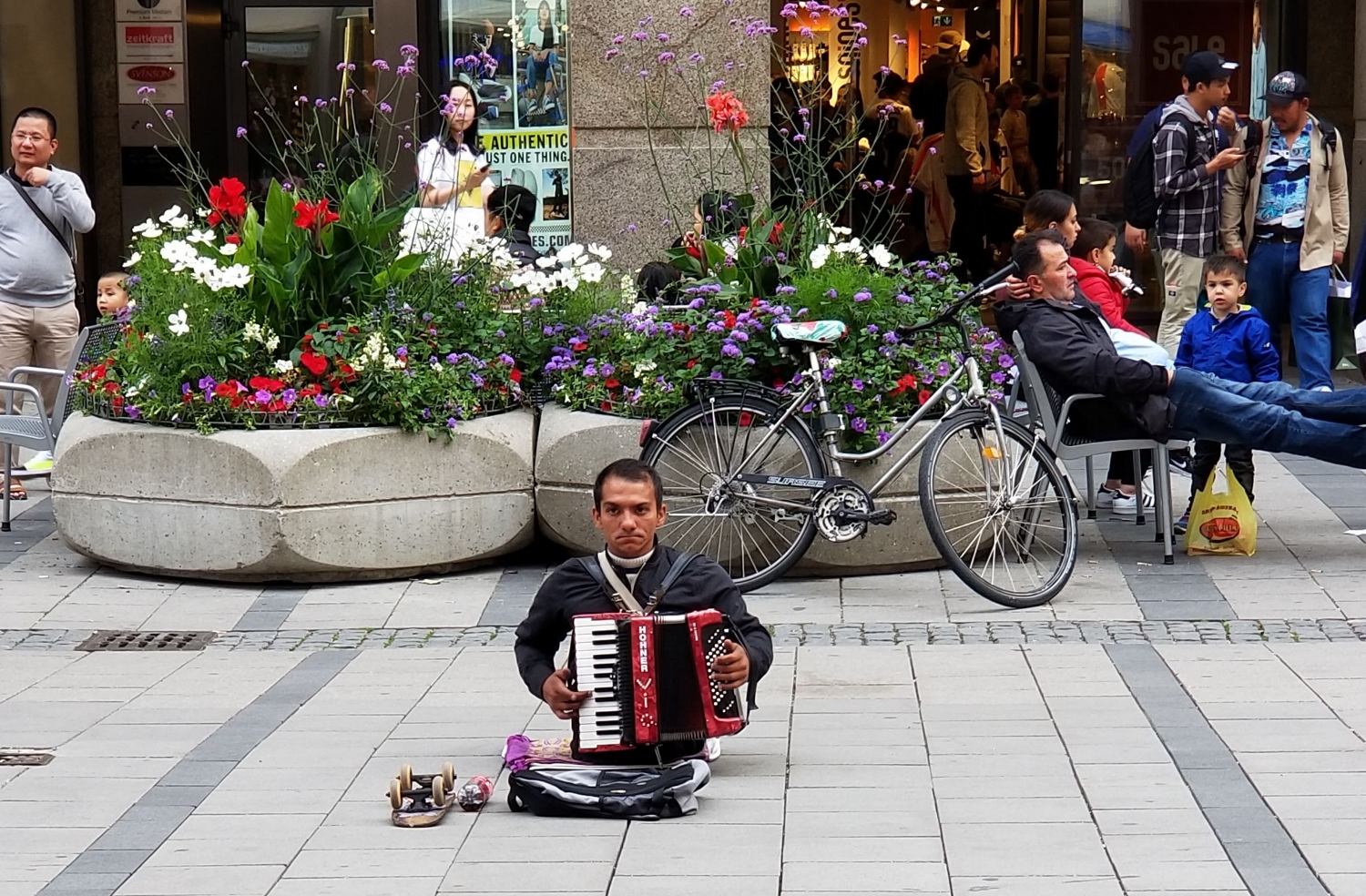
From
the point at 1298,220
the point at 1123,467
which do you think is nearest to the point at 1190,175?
the point at 1298,220

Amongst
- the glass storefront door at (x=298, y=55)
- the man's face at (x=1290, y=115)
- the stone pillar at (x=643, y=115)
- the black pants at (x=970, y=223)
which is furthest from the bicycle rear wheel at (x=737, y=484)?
the black pants at (x=970, y=223)

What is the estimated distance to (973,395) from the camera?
7555 mm

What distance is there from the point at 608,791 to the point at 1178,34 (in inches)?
414

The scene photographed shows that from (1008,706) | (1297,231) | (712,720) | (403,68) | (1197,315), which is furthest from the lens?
(1297,231)

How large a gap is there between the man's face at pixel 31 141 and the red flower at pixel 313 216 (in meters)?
2.30

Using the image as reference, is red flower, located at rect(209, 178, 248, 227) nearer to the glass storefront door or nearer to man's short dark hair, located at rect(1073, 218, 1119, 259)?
man's short dark hair, located at rect(1073, 218, 1119, 259)

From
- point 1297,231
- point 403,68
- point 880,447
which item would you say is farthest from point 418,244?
point 1297,231

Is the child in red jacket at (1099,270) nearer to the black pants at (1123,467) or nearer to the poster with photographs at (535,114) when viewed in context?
the black pants at (1123,467)

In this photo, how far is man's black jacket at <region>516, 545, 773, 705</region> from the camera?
525cm

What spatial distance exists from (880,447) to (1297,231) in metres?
4.03

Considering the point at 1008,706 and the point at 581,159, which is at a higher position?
the point at 581,159

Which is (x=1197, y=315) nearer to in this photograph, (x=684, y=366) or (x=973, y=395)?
(x=973, y=395)

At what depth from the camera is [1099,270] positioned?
9.07 meters

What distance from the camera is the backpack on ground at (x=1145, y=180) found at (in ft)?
35.2
